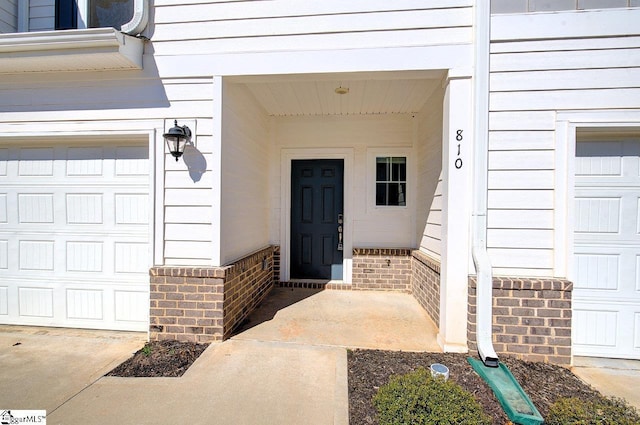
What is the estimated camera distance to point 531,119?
95.9 inches

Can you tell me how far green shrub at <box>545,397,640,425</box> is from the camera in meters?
1.52

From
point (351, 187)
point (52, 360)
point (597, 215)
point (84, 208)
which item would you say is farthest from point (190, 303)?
point (597, 215)

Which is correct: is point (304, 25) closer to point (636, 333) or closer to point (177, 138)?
point (177, 138)

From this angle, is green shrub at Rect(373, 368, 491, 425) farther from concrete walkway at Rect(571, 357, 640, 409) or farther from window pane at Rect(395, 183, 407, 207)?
window pane at Rect(395, 183, 407, 207)

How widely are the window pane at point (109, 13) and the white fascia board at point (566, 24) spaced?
3547 mm

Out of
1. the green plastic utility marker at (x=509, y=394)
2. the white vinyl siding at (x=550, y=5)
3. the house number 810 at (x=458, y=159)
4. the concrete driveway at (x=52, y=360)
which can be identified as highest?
the white vinyl siding at (x=550, y=5)

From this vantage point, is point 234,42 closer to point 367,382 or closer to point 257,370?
point 257,370

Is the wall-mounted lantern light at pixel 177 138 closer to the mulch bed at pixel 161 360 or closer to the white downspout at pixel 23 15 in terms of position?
the mulch bed at pixel 161 360

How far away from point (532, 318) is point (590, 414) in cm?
93

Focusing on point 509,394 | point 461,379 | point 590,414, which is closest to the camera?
point 590,414

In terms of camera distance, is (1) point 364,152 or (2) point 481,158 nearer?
(2) point 481,158

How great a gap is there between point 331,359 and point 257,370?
24.2 inches

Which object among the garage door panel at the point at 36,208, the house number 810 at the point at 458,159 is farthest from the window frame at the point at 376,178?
the garage door panel at the point at 36,208

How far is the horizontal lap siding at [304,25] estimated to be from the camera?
2.51 m
